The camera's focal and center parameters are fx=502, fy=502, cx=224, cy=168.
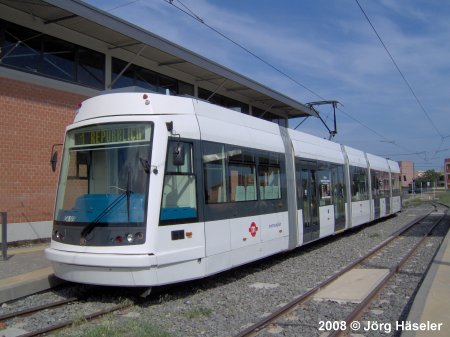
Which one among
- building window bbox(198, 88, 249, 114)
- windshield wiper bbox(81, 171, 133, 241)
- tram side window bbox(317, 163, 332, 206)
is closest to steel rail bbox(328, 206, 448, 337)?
tram side window bbox(317, 163, 332, 206)

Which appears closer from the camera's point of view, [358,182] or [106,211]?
[106,211]

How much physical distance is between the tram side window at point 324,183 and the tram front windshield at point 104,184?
25.2 feet

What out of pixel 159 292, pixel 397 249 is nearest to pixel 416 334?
pixel 159 292

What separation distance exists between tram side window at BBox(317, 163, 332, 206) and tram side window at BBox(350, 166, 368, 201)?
350 centimetres

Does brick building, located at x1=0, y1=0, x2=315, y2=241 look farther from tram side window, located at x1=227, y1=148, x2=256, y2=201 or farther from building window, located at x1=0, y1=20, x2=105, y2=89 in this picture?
tram side window, located at x1=227, y1=148, x2=256, y2=201

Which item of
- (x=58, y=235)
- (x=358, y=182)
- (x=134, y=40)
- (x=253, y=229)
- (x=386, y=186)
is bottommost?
(x=253, y=229)

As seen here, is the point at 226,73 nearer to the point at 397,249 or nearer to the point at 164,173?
the point at 397,249

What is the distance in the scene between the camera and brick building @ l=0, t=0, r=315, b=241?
1288 cm

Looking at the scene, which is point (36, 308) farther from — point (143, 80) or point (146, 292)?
point (143, 80)

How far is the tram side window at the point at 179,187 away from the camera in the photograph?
743cm

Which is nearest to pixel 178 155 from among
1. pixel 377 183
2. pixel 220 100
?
pixel 220 100

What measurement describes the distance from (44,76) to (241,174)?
24.0 ft

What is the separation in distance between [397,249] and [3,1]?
12383 mm

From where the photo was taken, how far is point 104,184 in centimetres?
770
